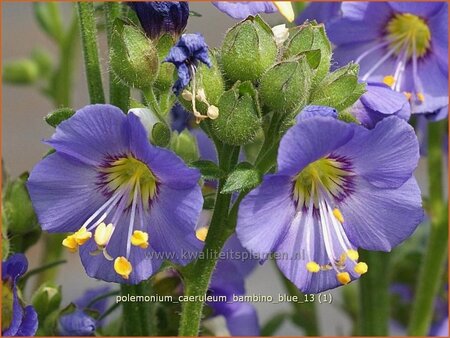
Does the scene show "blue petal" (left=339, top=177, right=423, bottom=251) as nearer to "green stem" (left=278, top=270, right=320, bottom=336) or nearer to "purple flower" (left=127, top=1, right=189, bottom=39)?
"purple flower" (left=127, top=1, right=189, bottom=39)

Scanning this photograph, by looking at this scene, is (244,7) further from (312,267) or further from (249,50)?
(312,267)

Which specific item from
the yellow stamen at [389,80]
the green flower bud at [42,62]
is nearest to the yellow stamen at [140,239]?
the yellow stamen at [389,80]

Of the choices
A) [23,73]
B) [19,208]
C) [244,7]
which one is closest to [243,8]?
[244,7]

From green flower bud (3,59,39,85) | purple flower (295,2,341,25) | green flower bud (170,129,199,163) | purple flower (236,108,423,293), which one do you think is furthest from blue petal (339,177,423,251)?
green flower bud (3,59,39,85)

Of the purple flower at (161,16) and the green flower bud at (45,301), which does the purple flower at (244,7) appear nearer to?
the purple flower at (161,16)

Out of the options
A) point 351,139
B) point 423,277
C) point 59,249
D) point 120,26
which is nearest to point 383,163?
point 351,139

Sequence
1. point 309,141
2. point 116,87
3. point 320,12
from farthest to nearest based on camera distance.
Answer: point 320,12
point 116,87
point 309,141

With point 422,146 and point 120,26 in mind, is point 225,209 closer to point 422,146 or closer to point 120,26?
point 120,26
